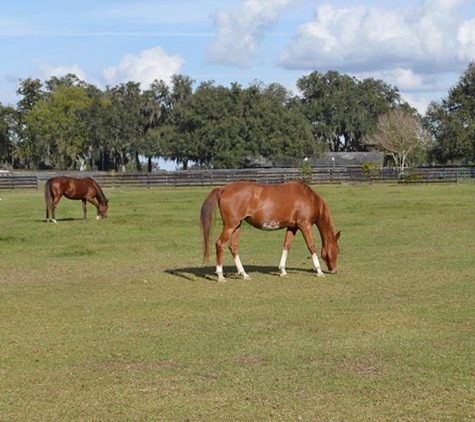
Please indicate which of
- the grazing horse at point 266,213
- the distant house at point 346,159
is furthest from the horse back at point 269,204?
the distant house at point 346,159

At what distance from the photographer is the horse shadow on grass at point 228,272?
14.9 metres

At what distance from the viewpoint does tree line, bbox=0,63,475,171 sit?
8788cm

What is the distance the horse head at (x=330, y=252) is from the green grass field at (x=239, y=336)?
22 cm

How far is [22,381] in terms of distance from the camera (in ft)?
25.9

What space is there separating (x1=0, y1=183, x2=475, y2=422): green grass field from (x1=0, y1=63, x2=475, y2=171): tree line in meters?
67.4

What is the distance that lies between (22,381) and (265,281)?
6.75m

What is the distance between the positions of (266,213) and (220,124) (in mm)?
75687

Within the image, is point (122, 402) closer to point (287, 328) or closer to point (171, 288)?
point (287, 328)

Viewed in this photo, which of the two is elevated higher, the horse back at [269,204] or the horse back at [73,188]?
the horse back at [269,204]

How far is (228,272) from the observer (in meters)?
15.6

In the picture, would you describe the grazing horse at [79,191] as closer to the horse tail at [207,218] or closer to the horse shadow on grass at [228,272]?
the horse shadow on grass at [228,272]

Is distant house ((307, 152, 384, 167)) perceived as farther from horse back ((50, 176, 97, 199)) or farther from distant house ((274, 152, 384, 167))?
horse back ((50, 176, 97, 199))

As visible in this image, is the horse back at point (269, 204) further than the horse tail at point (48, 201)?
No

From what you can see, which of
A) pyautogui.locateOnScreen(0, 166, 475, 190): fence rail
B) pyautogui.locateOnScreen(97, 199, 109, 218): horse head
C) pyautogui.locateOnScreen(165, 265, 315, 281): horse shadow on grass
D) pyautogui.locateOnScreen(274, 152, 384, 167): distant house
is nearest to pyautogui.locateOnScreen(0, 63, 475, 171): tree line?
pyautogui.locateOnScreen(274, 152, 384, 167): distant house
